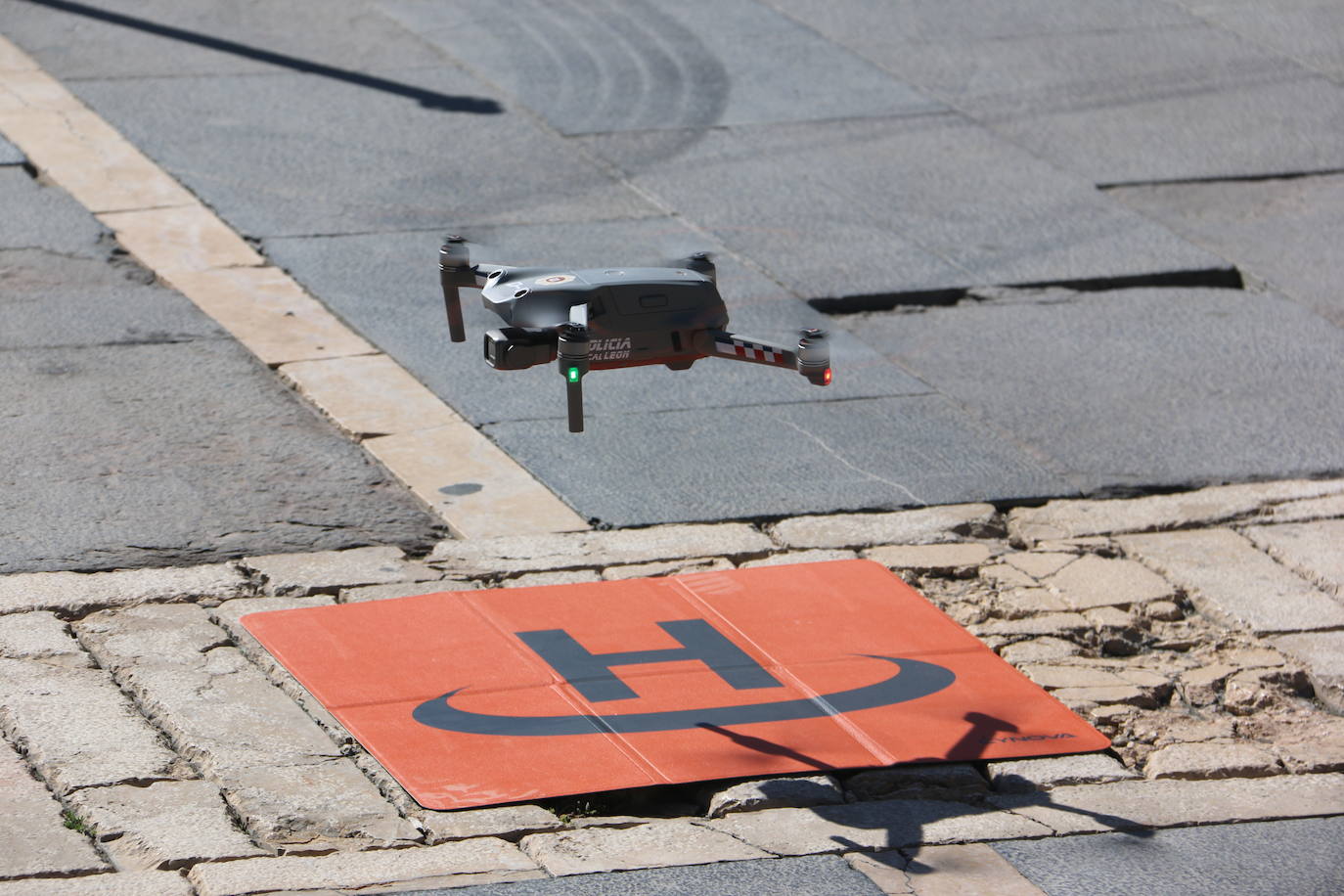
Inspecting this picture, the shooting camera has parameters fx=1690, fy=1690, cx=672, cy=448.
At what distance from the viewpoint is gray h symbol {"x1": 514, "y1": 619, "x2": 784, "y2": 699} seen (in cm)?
653

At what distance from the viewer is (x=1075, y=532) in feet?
26.5

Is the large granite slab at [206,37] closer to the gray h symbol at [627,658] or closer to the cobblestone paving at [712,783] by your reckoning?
the cobblestone paving at [712,783]

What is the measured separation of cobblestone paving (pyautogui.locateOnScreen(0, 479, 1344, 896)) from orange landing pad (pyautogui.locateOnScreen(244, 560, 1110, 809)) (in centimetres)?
11

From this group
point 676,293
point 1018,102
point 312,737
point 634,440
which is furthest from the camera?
point 1018,102

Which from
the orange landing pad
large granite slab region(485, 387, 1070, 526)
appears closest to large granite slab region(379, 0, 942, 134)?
large granite slab region(485, 387, 1070, 526)

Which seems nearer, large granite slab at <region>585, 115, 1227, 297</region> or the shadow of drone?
large granite slab at <region>585, 115, 1227, 297</region>

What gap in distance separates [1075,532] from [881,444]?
1162mm

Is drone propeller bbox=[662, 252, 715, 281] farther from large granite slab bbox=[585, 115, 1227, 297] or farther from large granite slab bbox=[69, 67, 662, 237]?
large granite slab bbox=[69, 67, 662, 237]

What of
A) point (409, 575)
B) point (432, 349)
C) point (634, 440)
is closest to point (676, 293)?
point (409, 575)

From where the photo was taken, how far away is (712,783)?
601 cm

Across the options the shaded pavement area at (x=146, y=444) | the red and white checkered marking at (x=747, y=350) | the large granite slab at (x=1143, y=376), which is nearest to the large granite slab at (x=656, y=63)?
the large granite slab at (x=1143, y=376)

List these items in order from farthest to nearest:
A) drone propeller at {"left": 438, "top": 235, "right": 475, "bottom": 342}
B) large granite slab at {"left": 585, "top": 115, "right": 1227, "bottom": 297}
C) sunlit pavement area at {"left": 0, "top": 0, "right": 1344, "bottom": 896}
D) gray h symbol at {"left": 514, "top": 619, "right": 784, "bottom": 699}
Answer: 1. large granite slab at {"left": 585, "top": 115, "right": 1227, "bottom": 297}
2. gray h symbol at {"left": 514, "top": 619, "right": 784, "bottom": 699}
3. sunlit pavement area at {"left": 0, "top": 0, "right": 1344, "bottom": 896}
4. drone propeller at {"left": 438, "top": 235, "right": 475, "bottom": 342}

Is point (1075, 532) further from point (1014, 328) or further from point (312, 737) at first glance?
point (312, 737)

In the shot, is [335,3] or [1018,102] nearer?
[1018,102]
